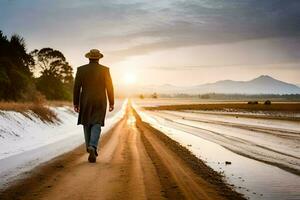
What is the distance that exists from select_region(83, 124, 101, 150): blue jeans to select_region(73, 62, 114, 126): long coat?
0.38 ft

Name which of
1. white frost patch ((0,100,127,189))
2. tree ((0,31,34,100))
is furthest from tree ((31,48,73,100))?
white frost patch ((0,100,127,189))

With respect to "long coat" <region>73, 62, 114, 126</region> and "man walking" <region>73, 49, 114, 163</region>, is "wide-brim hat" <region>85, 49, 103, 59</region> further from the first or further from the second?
"long coat" <region>73, 62, 114, 126</region>

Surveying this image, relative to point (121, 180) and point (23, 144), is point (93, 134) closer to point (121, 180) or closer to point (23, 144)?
point (121, 180)

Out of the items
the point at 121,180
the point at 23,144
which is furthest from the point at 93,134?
the point at 23,144

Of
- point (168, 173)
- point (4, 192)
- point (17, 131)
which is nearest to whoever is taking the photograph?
point (4, 192)

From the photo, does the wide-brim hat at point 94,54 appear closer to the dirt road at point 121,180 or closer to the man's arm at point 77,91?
the man's arm at point 77,91

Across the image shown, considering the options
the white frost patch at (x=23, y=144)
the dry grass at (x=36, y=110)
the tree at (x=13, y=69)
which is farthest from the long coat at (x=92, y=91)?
the tree at (x=13, y=69)

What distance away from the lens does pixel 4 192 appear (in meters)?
6.94

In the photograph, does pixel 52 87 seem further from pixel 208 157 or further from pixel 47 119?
pixel 208 157

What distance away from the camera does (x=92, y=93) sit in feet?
35.9

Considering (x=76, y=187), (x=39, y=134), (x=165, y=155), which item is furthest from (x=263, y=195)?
(x=39, y=134)

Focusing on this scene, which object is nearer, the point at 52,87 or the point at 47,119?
the point at 47,119

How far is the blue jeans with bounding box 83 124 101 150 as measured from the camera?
10586 millimetres

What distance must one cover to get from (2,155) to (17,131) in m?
5.55
